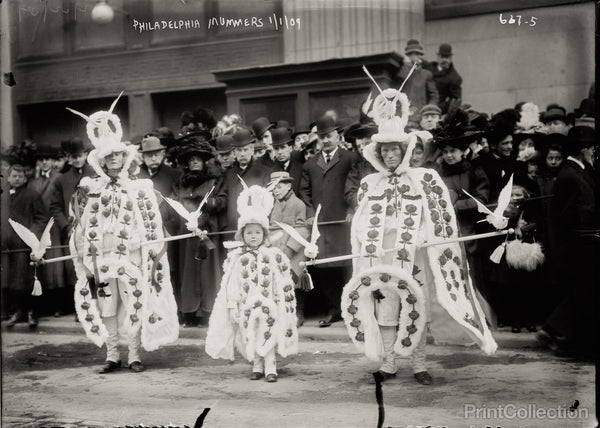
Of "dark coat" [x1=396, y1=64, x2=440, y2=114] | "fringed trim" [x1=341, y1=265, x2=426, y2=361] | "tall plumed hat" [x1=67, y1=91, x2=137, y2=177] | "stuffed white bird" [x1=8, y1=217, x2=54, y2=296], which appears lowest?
"fringed trim" [x1=341, y1=265, x2=426, y2=361]

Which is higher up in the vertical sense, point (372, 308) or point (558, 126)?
point (558, 126)

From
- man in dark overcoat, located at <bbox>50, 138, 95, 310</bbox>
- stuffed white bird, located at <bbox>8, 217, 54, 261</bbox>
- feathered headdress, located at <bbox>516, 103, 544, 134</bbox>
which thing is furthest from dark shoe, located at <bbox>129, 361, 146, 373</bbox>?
feathered headdress, located at <bbox>516, 103, 544, 134</bbox>

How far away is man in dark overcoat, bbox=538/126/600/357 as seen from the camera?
6.39m

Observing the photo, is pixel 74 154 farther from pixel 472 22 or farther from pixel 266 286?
pixel 472 22

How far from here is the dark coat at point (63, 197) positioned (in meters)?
8.96

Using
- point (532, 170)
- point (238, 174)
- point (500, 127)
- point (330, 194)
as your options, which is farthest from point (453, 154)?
point (238, 174)

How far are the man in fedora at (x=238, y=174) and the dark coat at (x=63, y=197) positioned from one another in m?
1.82

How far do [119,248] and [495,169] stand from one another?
3.75 meters

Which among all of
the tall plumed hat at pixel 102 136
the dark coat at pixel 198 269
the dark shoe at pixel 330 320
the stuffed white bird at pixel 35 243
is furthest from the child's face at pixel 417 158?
the stuffed white bird at pixel 35 243

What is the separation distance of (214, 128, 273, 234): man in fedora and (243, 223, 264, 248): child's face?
1676 millimetres

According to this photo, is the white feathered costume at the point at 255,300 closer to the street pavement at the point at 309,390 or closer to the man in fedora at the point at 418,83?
the street pavement at the point at 309,390

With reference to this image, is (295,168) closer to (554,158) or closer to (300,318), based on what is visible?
(300,318)

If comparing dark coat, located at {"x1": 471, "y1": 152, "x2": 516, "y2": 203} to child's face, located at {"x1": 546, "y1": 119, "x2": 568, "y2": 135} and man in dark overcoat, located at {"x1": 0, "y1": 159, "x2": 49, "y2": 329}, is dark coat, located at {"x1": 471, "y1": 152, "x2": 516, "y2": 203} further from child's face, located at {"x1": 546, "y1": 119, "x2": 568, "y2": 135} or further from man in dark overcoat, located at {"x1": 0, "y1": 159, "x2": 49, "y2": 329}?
man in dark overcoat, located at {"x1": 0, "y1": 159, "x2": 49, "y2": 329}

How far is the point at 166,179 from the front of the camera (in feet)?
28.4
